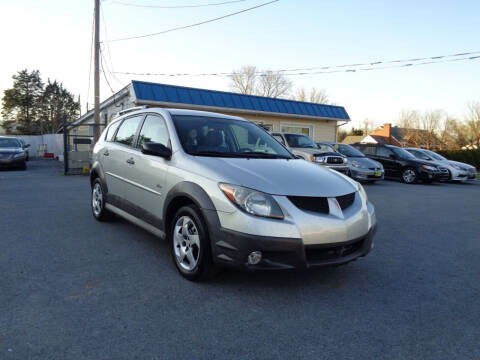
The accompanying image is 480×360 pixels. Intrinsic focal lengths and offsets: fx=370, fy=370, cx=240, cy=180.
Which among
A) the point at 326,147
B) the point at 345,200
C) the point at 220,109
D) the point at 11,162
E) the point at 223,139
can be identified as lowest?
the point at 11,162

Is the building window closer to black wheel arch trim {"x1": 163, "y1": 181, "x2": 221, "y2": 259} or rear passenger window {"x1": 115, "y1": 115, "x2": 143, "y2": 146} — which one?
rear passenger window {"x1": 115, "y1": 115, "x2": 143, "y2": 146}

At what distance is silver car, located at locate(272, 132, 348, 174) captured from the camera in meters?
12.3

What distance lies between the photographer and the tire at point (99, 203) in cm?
570

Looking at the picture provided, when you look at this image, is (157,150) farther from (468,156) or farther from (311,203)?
(468,156)

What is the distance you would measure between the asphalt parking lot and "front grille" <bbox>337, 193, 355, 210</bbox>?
31.4 inches

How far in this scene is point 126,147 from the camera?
4984 mm

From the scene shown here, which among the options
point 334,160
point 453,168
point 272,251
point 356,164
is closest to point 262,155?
point 272,251

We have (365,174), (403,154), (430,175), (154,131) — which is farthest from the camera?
(403,154)

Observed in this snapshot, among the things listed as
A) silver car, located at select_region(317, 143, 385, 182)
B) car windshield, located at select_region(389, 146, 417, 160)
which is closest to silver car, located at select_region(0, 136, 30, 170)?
silver car, located at select_region(317, 143, 385, 182)

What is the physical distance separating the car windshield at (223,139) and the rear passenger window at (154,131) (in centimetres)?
18

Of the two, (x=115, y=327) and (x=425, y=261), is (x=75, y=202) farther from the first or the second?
(x=425, y=261)

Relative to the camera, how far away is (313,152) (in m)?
12.6

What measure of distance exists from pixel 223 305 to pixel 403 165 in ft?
45.5

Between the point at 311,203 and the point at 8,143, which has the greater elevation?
the point at 311,203
